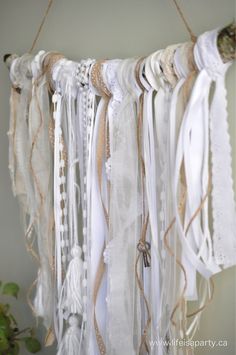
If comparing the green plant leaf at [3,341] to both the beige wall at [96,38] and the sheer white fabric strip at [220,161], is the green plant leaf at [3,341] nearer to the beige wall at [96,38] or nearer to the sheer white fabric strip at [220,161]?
the beige wall at [96,38]

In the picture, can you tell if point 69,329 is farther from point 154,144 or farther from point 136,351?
point 154,144

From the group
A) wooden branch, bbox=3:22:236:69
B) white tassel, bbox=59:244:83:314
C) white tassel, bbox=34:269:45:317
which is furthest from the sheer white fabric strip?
white tassel, bbox=34:269:45:317

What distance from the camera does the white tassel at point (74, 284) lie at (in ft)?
3.32

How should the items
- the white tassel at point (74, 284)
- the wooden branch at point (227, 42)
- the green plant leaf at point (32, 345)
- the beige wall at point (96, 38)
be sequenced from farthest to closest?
the green plant leaf at point (32, 345) < the white tassel at point (74, 284) < the beige wall at point (96, 38) < the wooden branch at point (227, 42)

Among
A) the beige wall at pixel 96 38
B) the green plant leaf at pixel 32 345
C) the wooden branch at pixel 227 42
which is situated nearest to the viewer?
the wooden branch at pixel 227 42

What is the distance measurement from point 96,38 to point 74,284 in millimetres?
634

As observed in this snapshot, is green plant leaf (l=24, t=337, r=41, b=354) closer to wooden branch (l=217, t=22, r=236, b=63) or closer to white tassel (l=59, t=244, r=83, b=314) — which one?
white tassel (l=59, t=244, r=83, b=314)

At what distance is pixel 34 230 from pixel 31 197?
126mm

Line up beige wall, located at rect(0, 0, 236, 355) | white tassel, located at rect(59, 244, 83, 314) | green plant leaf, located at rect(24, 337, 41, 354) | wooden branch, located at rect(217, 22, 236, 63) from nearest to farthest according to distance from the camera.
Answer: wooden branch, located at rect(217, 22, 236, 63) → beige wall, located at rect(0, 0, 236, 355) → white tassel, located at rect(59, 244, 83, 314) → green plant leaf, located at rect(24, 337, 41, 354)

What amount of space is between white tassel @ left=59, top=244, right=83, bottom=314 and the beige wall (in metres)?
0.28

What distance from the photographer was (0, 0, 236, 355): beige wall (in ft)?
2.93

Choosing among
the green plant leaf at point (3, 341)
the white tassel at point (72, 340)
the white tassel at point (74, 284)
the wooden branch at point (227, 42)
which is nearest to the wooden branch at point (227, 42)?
the wooden branch at point (227, 42)

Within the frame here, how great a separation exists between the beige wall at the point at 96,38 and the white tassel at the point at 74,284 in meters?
0.28

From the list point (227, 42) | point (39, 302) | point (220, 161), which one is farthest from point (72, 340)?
point (227, 42)
